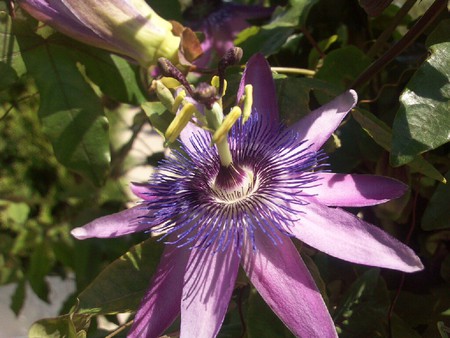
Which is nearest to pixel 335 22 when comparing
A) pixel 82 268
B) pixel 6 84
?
pixel 6 84

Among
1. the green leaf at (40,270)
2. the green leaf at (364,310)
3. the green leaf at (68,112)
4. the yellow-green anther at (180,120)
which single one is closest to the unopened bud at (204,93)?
the yellow-green anther at (180,120)

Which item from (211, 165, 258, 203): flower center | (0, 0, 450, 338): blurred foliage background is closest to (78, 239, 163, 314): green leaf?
(0, 0, 450, 338): blurred foliage background

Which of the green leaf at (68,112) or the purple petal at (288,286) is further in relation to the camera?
the green leaf at (68,112)

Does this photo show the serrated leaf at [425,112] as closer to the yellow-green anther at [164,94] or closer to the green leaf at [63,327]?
the yellow-green anther at [164,94]

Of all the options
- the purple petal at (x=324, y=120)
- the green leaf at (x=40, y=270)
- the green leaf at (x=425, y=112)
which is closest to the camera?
the green leaf at (x=425, y=112)

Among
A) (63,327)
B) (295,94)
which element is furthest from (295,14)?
(63,327)

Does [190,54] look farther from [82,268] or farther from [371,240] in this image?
[82,268]
